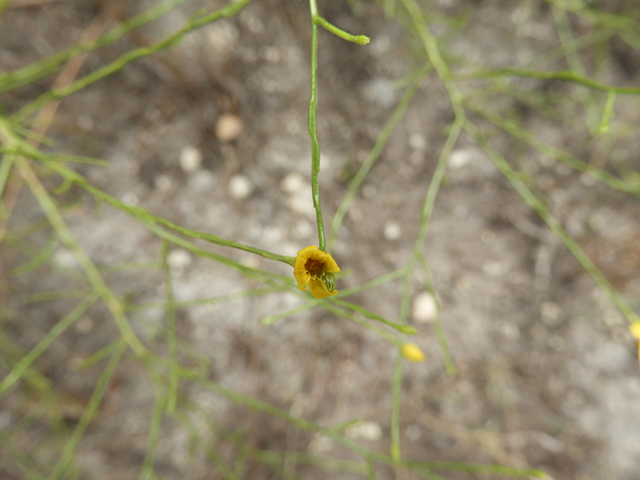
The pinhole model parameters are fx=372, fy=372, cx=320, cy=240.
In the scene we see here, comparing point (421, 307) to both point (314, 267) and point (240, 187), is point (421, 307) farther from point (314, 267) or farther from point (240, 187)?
point (314, 267)

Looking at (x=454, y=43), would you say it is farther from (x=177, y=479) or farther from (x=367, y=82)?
(x=177, y=479)

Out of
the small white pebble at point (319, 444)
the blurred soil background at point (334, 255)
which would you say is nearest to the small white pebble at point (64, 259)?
the blurred soil background at point (334, 255)

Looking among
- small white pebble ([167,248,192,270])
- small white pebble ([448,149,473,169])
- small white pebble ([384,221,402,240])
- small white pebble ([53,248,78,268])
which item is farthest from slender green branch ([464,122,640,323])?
small white pebble ([53,248,78,268])

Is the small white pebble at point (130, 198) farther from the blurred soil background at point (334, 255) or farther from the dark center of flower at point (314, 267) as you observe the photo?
the dark center of flower at point (314, 267)

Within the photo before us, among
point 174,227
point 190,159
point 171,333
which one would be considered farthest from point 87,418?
point 190,159

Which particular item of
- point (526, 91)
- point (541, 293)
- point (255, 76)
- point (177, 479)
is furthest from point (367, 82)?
point (177, 479)
